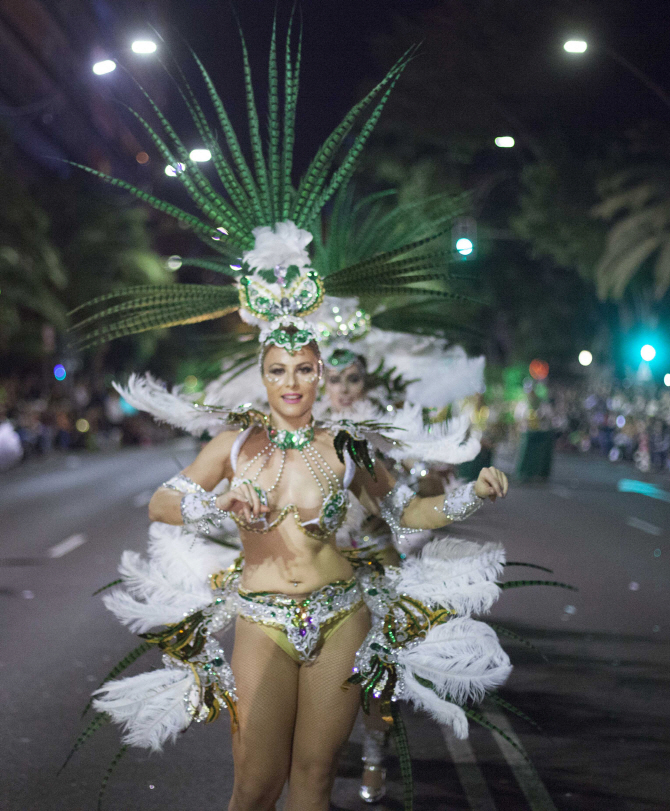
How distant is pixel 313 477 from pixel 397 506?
38 centimetres

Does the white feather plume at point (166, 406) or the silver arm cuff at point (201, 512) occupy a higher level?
the white feather plume at point (166, 406)

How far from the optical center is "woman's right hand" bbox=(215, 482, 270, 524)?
3347 mm

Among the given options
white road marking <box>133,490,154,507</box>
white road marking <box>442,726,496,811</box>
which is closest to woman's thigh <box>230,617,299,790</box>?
white road marking <box>442,726,496,811</box>

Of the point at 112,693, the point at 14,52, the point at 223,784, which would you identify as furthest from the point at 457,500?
the point at 14,52

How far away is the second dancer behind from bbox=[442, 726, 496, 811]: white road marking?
1.38m

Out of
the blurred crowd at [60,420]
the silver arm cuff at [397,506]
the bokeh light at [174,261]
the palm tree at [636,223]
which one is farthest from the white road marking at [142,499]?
the silver arm cuff at [397,506]

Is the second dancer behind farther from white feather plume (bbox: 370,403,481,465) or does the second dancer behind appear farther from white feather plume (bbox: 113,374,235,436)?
white feather plume (bbox: 113,374,235,436)

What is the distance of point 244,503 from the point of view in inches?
133

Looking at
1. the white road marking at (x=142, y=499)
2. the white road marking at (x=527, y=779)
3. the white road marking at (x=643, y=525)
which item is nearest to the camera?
the white road marking at (x=527, y=779)

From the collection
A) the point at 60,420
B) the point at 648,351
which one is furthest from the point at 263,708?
the point at 60,420

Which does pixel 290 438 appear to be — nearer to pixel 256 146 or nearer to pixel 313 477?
pixel 313 477

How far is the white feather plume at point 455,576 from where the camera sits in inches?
156

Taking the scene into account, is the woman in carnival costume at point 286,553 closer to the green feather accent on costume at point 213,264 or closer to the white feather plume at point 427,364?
the green feather accent on costume at point 213,264

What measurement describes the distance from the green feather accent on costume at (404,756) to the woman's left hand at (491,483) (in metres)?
0.78
